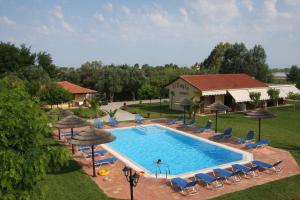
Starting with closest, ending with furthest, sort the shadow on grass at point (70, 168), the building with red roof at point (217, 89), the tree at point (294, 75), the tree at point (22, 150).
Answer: the tree at point (22, 150), the shadow on grass at point (70, 168), the building with red roof at point (217, 89), the tree at point (294, 75)

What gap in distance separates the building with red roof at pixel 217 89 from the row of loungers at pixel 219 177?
20.8 m

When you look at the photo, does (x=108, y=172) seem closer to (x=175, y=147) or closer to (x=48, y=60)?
(x=175, y=147)

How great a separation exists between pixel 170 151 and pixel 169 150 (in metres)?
0.31

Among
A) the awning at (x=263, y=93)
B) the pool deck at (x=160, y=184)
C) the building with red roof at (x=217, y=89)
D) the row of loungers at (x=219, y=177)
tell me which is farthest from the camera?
the awning at (x=263, y=93)

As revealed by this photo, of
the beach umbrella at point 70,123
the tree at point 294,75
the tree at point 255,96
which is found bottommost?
the beach umbrella at point 70,123

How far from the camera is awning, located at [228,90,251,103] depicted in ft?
129

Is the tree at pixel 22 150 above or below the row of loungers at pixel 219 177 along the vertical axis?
above

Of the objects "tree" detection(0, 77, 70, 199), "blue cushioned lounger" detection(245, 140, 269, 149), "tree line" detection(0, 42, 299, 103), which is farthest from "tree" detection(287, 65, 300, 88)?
"tree" detection(0, 77, 70, 199)

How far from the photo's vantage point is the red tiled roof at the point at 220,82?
40.0 m

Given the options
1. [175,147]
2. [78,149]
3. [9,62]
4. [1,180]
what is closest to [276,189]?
[175,147]

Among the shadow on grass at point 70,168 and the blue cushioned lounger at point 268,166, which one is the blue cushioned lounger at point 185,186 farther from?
the shadow on grass at point 70,168

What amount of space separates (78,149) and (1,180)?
15.6 m

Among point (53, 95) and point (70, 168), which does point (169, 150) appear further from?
point (53, 95)

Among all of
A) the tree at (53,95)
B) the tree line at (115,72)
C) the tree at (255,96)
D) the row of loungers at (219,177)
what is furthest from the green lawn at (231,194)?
the tree line at (115,72)
